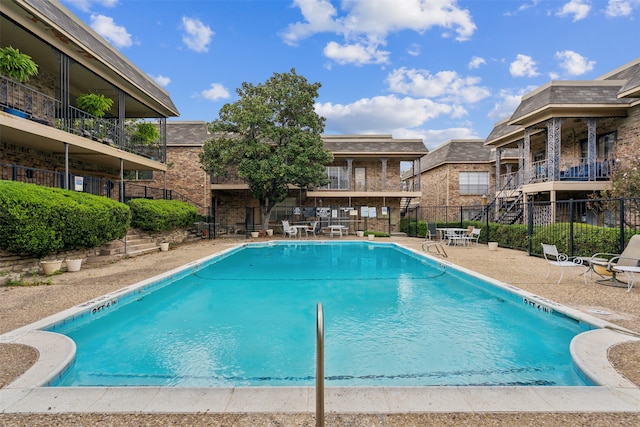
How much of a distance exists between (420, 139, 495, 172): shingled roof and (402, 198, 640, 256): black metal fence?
5163 mm

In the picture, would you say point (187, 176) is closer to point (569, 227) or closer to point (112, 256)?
point (112, 256)

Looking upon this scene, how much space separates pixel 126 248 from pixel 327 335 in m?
10.1

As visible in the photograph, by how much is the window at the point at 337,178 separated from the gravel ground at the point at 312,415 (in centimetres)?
1227

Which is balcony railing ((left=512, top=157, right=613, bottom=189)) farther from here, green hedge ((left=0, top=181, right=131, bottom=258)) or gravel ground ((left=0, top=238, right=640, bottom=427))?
green hedge ((left=0, top=181, right=131, bottom=258))

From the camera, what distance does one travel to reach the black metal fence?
9.52 m

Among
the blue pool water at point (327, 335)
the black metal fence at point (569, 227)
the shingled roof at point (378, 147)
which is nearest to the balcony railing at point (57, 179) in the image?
the blue pool water at point (327, 335)

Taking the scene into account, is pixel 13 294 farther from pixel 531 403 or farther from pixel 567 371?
pixel 567 371

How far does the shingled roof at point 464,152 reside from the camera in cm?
2575

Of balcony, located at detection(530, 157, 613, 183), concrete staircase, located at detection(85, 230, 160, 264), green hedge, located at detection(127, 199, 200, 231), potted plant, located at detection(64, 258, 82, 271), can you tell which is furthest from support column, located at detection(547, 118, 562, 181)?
potted plant, located at detection(64, 258, 82, 271)

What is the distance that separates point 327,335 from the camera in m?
5.56

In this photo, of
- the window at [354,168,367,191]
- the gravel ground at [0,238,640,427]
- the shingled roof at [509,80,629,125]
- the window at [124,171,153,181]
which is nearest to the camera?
the gravel ground at [0,238,640,427]

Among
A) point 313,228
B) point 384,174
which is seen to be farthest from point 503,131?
point 313,228

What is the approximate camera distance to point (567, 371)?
13.1 feet

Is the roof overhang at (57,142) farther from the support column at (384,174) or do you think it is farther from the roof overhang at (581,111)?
the roof overhang at (581,111)
